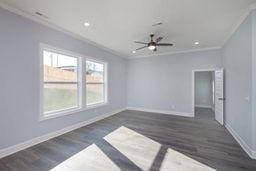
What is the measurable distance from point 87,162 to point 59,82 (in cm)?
244

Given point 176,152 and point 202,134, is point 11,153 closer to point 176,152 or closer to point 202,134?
point 176,152

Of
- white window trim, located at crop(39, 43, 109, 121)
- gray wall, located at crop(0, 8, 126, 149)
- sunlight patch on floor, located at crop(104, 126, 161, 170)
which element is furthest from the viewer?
white window trim, located at crop(39, 43, 109, 121)

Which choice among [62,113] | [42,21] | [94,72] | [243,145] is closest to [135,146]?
[62,113]

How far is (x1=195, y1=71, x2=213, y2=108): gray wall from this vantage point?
824 cm

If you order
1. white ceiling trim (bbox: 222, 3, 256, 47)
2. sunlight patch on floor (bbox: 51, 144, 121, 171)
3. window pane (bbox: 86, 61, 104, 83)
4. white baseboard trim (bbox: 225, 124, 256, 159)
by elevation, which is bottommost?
sunlight patch on floor (bbox: 51, 144, 121, 171)

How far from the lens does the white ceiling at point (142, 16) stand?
8.46ft

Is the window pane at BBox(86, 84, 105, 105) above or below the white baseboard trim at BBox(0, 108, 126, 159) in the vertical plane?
above

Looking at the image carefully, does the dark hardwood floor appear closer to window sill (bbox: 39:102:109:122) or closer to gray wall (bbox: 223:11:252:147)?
gray wall (bbox: 223:11:252:147)

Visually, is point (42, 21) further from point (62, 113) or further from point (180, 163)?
point (180, 163)

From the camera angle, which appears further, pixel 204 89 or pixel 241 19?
pixel 204 89

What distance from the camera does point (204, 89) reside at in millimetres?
8445

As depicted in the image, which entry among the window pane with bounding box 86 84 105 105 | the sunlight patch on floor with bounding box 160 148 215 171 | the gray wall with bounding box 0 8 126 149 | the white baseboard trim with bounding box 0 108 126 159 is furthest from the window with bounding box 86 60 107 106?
the sunlight patch on floor with bounding box 160 148 215 171

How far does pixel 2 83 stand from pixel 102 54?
3475 millimetres

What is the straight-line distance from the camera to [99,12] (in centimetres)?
291
